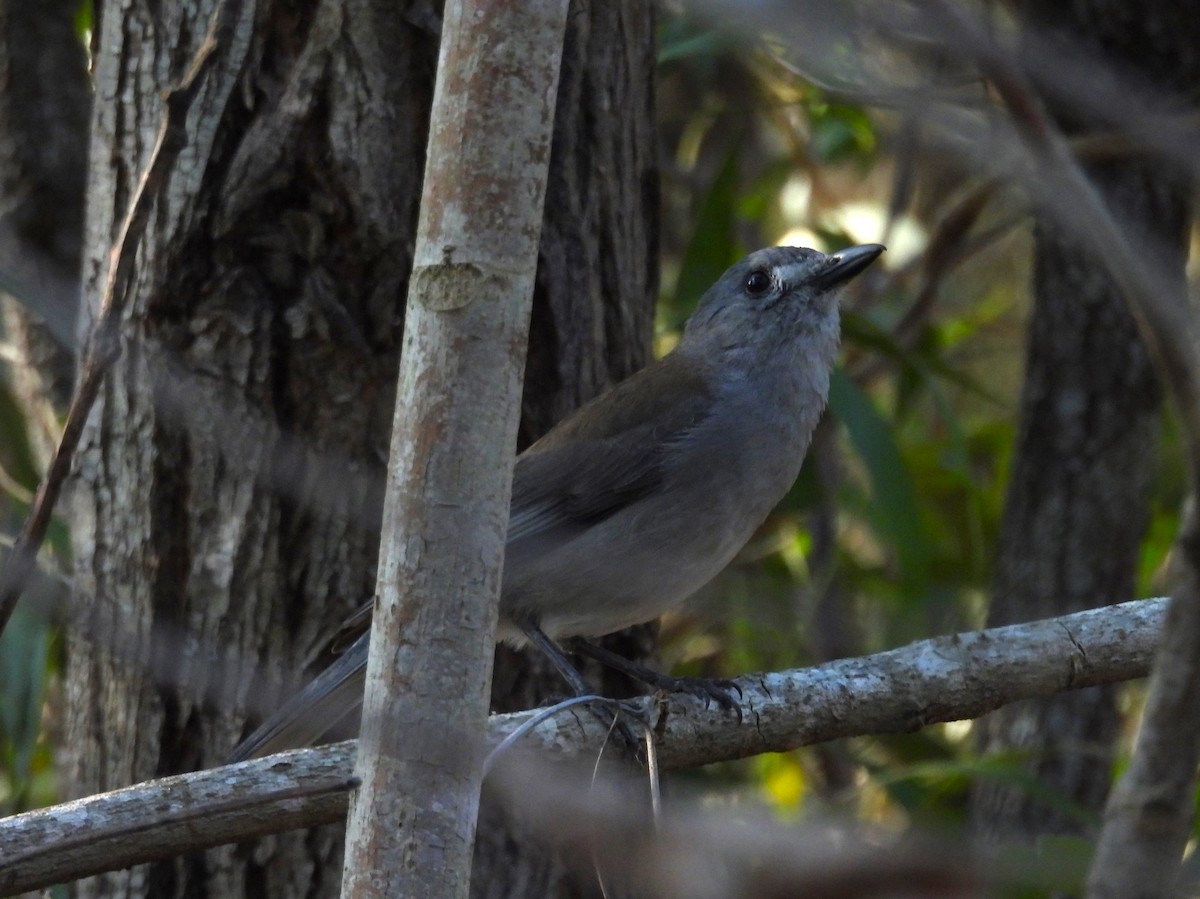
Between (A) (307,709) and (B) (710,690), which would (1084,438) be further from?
(A) (307,709)

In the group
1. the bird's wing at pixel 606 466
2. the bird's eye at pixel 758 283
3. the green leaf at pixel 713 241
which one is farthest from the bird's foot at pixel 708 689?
the green leaf at pixel 713 241

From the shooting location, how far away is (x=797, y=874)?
4.34ft

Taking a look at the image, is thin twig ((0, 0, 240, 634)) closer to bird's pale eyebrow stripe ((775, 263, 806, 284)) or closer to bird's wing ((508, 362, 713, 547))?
bird's wing ((508, 362, 713, 547))

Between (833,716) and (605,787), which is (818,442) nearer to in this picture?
(833,716)

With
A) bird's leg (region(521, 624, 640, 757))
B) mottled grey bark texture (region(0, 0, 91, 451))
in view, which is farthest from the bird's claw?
mottled grey bark texture (region(0, 0, 91, 451))

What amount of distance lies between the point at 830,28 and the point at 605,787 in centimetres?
158

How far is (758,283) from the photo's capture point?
396 cm

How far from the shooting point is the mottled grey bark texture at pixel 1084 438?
185 inches

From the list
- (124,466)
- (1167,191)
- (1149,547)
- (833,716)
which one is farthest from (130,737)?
(1149,547)

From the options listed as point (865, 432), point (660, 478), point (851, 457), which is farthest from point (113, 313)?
point (851, 457)

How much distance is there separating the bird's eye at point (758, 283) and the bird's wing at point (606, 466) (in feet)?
1.49

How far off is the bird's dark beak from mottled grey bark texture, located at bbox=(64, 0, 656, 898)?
1.21m

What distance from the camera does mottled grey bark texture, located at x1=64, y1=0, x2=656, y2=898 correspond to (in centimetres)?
306

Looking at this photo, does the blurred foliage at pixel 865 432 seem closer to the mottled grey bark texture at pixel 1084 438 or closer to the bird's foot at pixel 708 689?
the mottled grey bark texture at pixel 1084 438
